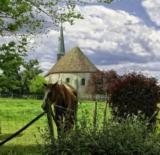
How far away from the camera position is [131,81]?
12.0m

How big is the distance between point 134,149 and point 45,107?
2.49 m

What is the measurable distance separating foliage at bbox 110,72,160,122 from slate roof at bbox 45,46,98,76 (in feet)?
185

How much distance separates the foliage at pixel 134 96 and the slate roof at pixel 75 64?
185 feet

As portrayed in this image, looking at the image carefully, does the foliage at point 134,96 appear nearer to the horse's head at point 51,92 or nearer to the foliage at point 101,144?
the horse's head at point 51,92

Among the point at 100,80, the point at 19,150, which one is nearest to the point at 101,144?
the point at 19,150

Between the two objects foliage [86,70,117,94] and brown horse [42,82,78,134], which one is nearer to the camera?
brown horse [42,82,78,134]

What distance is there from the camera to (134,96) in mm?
11742

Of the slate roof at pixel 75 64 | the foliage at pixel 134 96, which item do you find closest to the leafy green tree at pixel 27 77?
the slate roof at pixel 75 64

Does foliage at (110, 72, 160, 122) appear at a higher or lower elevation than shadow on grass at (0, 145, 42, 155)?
higher

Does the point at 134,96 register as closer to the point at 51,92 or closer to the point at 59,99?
the point at 59,99

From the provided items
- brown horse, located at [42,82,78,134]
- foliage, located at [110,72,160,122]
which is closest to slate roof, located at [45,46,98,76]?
foliage, located at [110,72,160,122]

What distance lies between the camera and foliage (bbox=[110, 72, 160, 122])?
1166cm

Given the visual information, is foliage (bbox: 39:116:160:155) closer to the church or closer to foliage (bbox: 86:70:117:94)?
foliage (bbox: 86:70:117:94)

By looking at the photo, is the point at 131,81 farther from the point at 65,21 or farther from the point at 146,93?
the point at 65,21
